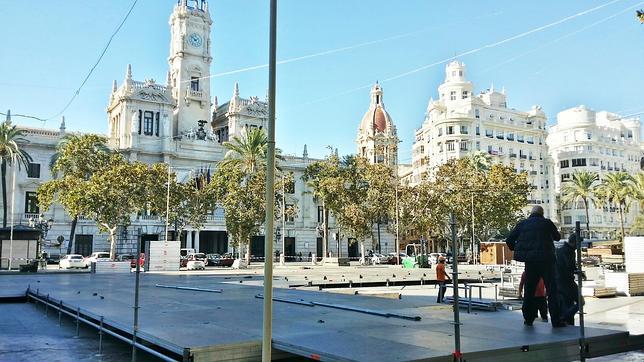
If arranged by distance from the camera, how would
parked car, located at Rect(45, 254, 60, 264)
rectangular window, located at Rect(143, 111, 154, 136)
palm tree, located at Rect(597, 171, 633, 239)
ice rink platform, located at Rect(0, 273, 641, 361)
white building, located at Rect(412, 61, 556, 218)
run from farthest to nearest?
white building, located at Rect(412, 61, 556, 218), palm tree, located at Rect(597, 171, 633, 239), rectangular window, located at Rect(143, 111, 154, 136), parked car, located at Rect(45, 254, 60, 264), ice rink platform, located at Rect(0, 273, 641, 361)

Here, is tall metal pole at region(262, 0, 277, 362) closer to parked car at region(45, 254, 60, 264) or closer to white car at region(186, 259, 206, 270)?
white car at region(186, 259, 206, 270)

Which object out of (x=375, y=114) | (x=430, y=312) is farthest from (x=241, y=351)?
(x=375, y=114)

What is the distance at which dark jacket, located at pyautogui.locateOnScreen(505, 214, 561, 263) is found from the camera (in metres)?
8.61

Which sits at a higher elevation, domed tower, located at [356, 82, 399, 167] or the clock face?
the clock face

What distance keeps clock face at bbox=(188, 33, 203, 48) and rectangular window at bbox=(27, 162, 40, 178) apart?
24.8 meters

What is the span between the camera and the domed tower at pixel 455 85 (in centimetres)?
10275

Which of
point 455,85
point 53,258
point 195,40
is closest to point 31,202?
point 53,258

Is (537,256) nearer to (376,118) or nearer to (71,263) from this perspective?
(71,263)

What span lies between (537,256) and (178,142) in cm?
6452

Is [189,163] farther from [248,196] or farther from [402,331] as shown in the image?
[402,331]

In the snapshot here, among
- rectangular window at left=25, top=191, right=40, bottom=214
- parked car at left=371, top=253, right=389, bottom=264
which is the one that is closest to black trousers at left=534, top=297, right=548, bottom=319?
parked car at left=371, top=253, right=389, bottom=264

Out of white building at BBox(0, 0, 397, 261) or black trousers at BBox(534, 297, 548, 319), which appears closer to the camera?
black trousers at BBox(534, 297, 548, 319)

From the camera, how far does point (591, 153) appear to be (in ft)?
346

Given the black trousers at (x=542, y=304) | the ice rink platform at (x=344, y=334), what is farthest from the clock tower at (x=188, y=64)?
the black trousers at (x=542, y=304)
